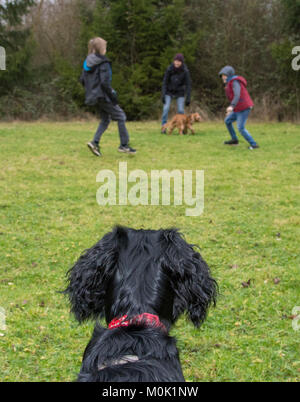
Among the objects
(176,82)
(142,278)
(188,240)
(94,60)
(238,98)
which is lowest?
(188,240)

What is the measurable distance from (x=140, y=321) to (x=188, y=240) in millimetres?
2966

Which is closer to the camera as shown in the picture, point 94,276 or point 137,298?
point 137,298

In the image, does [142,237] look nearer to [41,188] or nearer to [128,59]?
[41,188]

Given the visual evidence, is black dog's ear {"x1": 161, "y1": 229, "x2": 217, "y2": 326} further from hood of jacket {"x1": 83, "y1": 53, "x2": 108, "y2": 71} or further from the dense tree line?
the dense tree line

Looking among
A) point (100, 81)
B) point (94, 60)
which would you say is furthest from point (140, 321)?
point (94, 60)

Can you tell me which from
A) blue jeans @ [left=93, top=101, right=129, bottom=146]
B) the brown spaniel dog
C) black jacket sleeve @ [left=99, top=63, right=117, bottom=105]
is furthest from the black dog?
the brown spaniel dog

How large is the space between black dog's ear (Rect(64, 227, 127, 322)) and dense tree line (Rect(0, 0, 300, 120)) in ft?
55.8

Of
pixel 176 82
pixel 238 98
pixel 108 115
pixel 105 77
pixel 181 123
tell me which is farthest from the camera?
pixel 176 82

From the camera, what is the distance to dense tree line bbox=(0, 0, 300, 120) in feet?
62.0

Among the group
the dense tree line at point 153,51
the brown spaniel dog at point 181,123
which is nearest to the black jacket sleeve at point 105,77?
the brown spaniel dog at point 181,123

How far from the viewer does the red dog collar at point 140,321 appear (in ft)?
5.66

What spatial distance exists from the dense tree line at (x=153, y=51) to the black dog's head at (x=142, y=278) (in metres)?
17.0

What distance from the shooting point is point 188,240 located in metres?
4.66

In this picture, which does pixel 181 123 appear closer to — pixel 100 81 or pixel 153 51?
pixel 100 81
